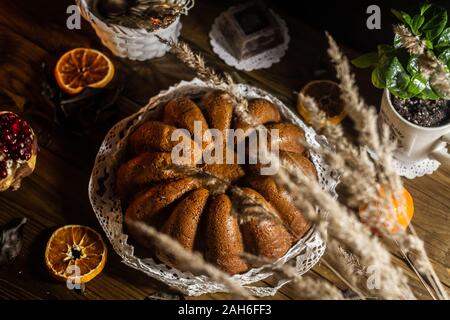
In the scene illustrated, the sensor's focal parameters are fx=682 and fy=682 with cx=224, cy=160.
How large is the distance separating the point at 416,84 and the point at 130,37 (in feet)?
2.79

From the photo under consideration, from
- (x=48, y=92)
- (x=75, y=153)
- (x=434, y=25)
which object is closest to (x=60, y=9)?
(x=48, y=92)

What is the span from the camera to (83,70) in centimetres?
214

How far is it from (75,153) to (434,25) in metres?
1.12

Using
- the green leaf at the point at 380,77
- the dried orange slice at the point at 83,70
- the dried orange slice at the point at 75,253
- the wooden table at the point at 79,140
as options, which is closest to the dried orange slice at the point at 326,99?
the wooden table at the point at 79,140

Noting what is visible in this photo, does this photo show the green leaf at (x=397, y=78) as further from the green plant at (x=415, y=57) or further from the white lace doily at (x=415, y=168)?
the white lace doily at (x=415, y=168)

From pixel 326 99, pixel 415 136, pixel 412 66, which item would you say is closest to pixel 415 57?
pixel 412 66

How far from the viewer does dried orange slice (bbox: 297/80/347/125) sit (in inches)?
83.2

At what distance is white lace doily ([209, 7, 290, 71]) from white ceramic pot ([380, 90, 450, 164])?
43 centimetres

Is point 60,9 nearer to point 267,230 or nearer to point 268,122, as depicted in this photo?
point 268,122

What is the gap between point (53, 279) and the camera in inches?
78.4

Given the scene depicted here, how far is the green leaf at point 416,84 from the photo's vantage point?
5.53ft

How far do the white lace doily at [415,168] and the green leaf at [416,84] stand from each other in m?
0.43
